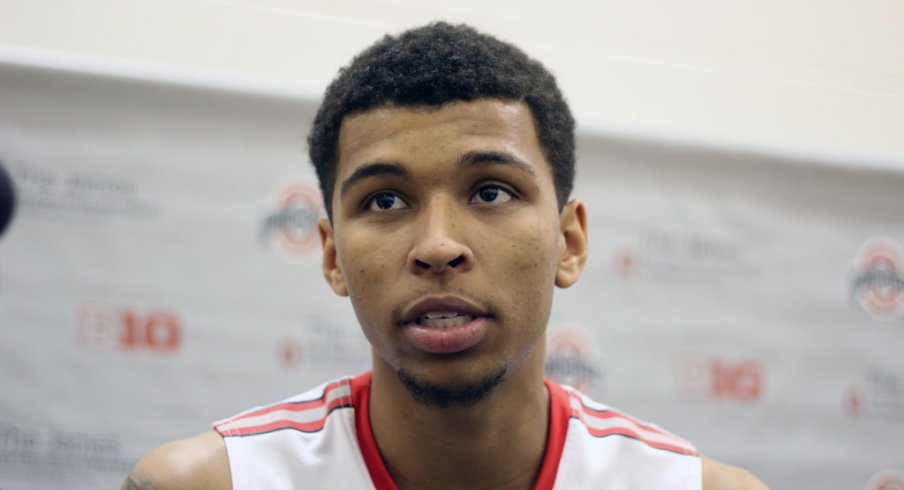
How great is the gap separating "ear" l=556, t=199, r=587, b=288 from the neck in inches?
5.7

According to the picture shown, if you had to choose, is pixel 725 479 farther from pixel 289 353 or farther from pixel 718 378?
pixel 289 353

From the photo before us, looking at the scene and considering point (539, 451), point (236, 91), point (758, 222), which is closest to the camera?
point (539, 451)

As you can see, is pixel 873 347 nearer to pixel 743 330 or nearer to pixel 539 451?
pixel 743 330

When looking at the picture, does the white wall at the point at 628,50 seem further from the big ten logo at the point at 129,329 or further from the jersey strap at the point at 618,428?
the jersey strap at the point at 618,428

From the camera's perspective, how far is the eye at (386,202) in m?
1.16

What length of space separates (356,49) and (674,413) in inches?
46.7

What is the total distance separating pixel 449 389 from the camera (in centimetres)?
110

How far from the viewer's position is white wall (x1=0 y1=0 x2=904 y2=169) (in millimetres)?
1919

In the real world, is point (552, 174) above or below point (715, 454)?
above

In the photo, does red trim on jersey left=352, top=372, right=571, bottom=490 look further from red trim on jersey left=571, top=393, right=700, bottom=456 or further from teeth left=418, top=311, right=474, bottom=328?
teeth left=418, top=311, right=474, bottom=328

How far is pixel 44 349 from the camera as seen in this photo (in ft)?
5.61

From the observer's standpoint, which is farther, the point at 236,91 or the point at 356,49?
the point at 356,49

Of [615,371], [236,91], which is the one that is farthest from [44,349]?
[615,371]

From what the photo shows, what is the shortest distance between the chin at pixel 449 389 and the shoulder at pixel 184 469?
304 millimetres
